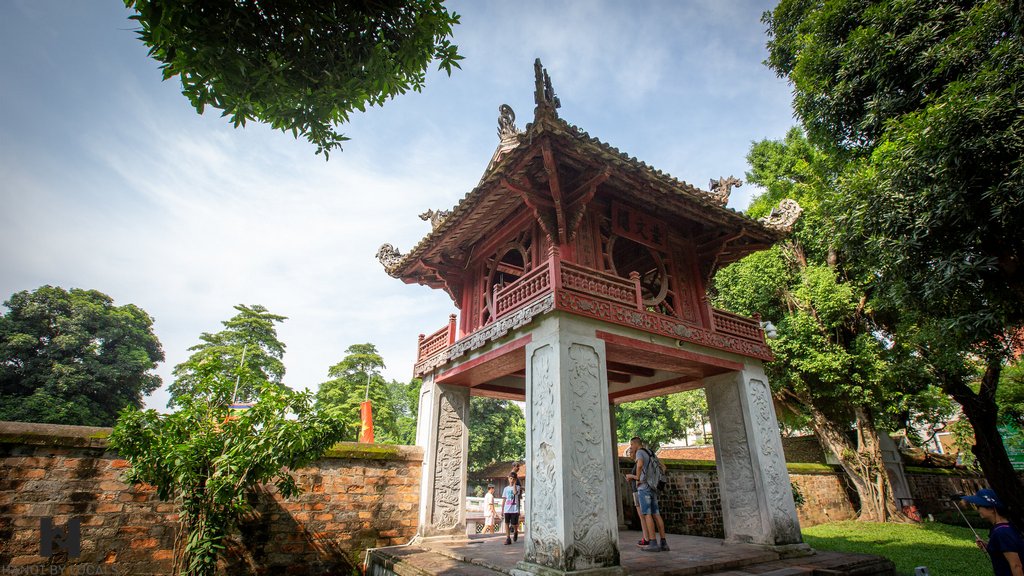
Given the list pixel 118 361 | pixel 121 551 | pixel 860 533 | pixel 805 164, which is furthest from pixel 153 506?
pixel 118 361

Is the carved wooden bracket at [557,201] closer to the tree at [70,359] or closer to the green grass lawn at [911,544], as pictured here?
the green grass lawn at [911,544]

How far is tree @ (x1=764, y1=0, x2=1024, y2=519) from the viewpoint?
5562mm

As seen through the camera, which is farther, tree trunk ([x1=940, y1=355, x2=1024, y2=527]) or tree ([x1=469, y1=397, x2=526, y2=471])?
tree ([x1=469, y1=397, x2=526, y2=471])

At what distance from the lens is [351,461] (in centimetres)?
Result: 849

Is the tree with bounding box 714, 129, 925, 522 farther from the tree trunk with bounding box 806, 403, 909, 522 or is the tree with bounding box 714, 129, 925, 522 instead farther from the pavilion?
the pavilion

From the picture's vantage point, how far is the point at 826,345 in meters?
13.1

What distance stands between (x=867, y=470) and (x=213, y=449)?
17.3 meters

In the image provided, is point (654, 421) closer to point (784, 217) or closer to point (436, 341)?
point (784, 217)

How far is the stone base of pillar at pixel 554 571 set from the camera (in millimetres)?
5137

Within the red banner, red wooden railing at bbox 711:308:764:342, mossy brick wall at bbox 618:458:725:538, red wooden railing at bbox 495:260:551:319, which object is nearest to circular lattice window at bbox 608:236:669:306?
red wooden railing at bbox 711:308:764:342

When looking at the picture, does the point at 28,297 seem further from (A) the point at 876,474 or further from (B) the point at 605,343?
(A) the point at 876,474

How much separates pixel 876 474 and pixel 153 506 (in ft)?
59.8

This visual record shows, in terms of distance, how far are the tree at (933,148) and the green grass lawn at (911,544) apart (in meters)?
3.51

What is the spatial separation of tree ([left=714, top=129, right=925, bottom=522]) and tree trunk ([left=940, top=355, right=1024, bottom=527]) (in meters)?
1.05
